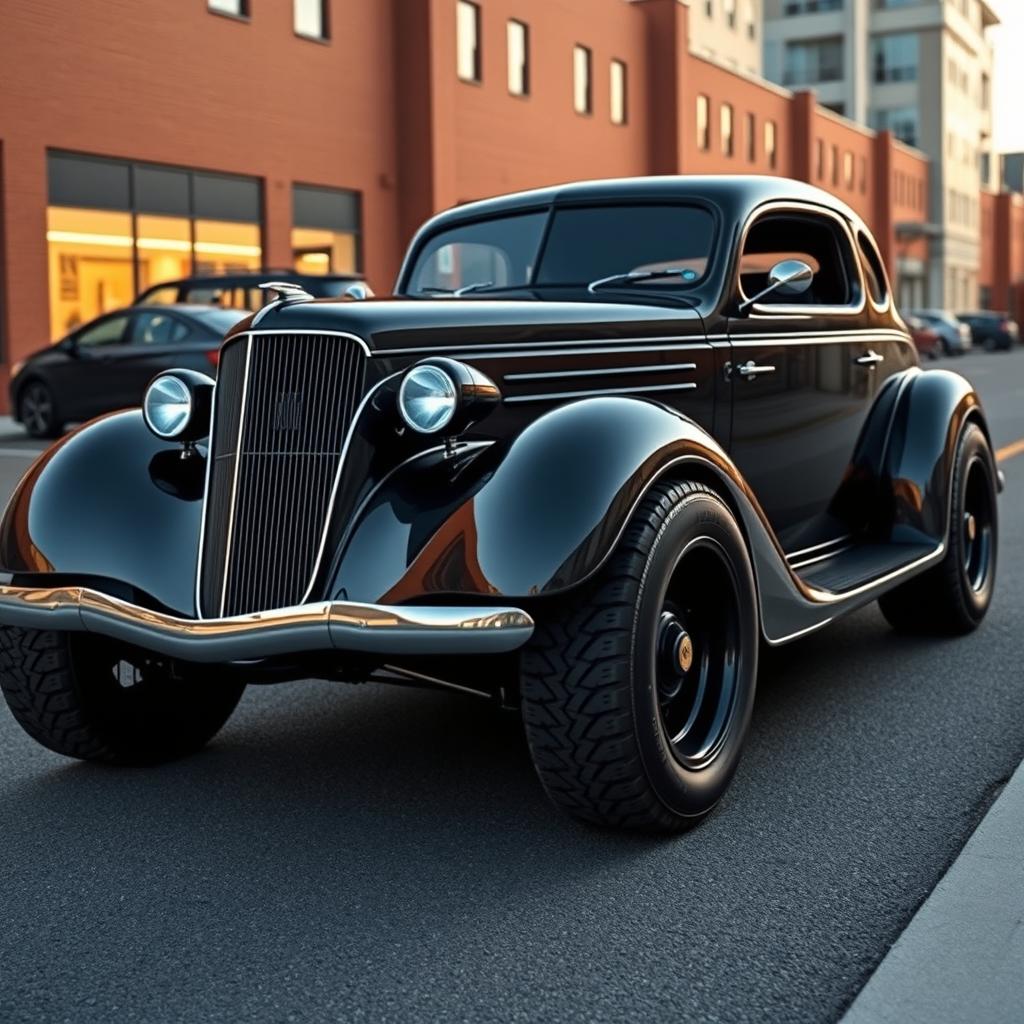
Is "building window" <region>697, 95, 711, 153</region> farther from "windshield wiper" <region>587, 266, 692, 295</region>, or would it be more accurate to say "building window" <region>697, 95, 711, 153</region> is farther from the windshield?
"windshield wiper" <region>587, 266, 692, 295</region>

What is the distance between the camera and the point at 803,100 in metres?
51.2

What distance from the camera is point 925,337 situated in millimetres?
43062

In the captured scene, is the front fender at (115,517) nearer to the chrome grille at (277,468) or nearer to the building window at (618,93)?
the chrome grille at (277,468)

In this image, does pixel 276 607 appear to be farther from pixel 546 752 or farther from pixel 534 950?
pixel 534 950

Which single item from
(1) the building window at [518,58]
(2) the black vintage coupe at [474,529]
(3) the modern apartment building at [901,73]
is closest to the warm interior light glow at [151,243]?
(1) the building window at [518,58]

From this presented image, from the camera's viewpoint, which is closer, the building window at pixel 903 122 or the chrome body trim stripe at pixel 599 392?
the chrome body trim stripe at pixel 599 392

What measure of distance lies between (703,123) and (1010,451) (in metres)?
30.2

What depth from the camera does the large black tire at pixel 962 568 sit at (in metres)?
5.90

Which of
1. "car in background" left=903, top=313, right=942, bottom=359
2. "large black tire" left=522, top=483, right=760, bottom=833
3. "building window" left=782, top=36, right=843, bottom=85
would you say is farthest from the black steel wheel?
"building window" left=782, top=36, right=843, bottom=85

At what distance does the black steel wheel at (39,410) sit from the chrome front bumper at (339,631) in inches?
548

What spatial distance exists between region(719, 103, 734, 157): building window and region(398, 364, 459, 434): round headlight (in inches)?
1654

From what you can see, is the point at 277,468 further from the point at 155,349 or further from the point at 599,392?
the point at 155,349

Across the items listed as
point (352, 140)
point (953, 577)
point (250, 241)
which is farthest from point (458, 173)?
point (953, 577)

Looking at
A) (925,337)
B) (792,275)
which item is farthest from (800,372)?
(925,337)
